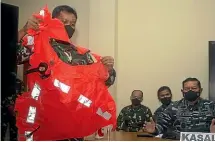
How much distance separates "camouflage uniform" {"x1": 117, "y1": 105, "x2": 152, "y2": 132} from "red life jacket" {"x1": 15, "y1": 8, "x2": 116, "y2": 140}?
1.62 m

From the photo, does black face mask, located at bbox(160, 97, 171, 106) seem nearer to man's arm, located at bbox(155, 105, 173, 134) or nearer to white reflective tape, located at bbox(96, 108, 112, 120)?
man's arm, located at bbox(155, 105, 173, 134)

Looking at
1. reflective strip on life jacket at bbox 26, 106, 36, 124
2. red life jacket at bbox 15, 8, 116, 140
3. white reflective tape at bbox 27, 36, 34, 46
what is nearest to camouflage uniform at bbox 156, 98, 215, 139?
red life jacket at bbox 15, 8, 116, 140

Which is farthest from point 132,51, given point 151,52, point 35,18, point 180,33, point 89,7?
point 35,18

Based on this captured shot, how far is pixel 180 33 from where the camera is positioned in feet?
11.9

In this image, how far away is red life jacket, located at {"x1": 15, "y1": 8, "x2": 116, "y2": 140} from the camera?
62.9 inches

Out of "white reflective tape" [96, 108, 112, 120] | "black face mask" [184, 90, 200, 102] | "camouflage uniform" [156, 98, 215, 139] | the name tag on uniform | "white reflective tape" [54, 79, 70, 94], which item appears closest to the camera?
the name tag on uniform

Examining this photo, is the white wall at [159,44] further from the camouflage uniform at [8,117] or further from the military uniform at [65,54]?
the camouflage uniform at [8,117]

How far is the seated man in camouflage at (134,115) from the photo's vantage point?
3323mm

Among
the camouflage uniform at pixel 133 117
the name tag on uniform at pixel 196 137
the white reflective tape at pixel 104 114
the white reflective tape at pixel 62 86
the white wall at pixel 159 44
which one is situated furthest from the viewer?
the white wall at pixel 159 44

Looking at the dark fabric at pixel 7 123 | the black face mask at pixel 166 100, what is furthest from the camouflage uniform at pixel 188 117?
the dark fabric at pixel 7 123

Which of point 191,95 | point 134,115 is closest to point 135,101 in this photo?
point 134,115

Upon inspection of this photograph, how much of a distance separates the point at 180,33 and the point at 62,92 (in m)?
2.33

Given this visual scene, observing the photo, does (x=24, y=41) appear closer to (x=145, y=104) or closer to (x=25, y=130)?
(x=25, y=130)

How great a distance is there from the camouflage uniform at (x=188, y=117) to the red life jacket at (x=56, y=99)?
1273 millimetres
